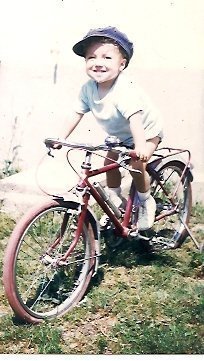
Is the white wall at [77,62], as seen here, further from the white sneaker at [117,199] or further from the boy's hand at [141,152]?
the white sneaker at [117,199]

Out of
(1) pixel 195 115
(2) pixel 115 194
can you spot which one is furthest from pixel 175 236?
(1) pixel 195 115

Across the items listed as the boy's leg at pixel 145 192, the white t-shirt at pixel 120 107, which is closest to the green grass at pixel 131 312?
the boy's leg at pixel 145 192

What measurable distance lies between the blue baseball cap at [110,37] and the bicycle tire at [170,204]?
700 mm

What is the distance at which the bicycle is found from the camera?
3.35 meters

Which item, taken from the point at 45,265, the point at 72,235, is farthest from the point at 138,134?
the point at 45,265

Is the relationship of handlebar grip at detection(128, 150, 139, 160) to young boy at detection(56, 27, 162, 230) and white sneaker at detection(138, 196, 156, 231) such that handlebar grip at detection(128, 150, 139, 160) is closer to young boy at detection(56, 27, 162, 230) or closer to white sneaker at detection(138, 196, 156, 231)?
young boy at detection(56, 27, 162, 230)

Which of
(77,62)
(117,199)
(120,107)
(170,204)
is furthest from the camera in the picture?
(170,204)

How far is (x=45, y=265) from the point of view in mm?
3463

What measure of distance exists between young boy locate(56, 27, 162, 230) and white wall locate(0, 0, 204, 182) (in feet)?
0.19

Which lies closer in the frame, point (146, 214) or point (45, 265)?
point (45, 265)

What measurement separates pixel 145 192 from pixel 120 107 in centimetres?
54

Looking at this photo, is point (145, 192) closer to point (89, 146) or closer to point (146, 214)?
point (146, 214)

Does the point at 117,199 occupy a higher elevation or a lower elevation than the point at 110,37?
lower

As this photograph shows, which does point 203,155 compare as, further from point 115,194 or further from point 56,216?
point 56,216
